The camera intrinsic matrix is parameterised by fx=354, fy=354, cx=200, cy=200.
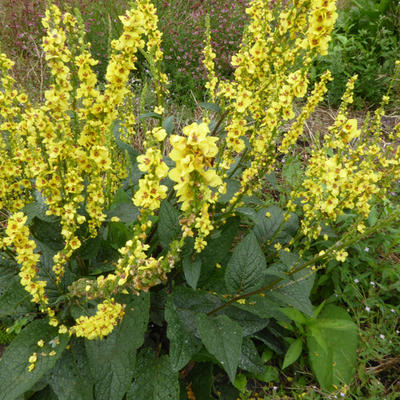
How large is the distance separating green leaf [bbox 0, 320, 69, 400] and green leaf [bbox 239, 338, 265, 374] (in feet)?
3.74

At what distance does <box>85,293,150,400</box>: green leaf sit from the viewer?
6.42 feet

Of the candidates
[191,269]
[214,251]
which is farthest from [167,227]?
[214,251]

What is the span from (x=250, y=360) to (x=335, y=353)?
67 centimetres

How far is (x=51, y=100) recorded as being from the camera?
167cm

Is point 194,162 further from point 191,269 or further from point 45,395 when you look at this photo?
point 45,395

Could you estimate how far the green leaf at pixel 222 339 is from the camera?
1.90m

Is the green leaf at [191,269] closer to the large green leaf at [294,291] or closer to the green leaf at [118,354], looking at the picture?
the green leaf at [118,354]

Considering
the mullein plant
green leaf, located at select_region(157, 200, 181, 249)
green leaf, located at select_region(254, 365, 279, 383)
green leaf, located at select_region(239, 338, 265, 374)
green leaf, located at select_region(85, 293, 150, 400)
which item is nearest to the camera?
the mullein plant

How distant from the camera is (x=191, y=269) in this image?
Answer: 2.08 m

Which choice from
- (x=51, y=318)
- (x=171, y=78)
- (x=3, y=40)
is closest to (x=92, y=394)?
(x=51, y=318)

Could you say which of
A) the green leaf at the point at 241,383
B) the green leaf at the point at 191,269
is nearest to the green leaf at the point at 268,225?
the green leaf at the point at 191,269

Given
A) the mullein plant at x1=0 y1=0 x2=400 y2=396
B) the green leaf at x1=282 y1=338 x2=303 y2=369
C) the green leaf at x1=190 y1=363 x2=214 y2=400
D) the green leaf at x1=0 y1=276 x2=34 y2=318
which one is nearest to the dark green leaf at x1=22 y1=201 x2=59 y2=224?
the mullein plant at x1=0 y1=0 x2=400 y2=396

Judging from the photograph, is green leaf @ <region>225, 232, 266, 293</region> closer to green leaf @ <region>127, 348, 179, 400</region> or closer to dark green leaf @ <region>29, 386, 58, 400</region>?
green leaf @ <region>127, 348, 179, 400</region>

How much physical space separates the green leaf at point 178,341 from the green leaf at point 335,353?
3.17 ft
